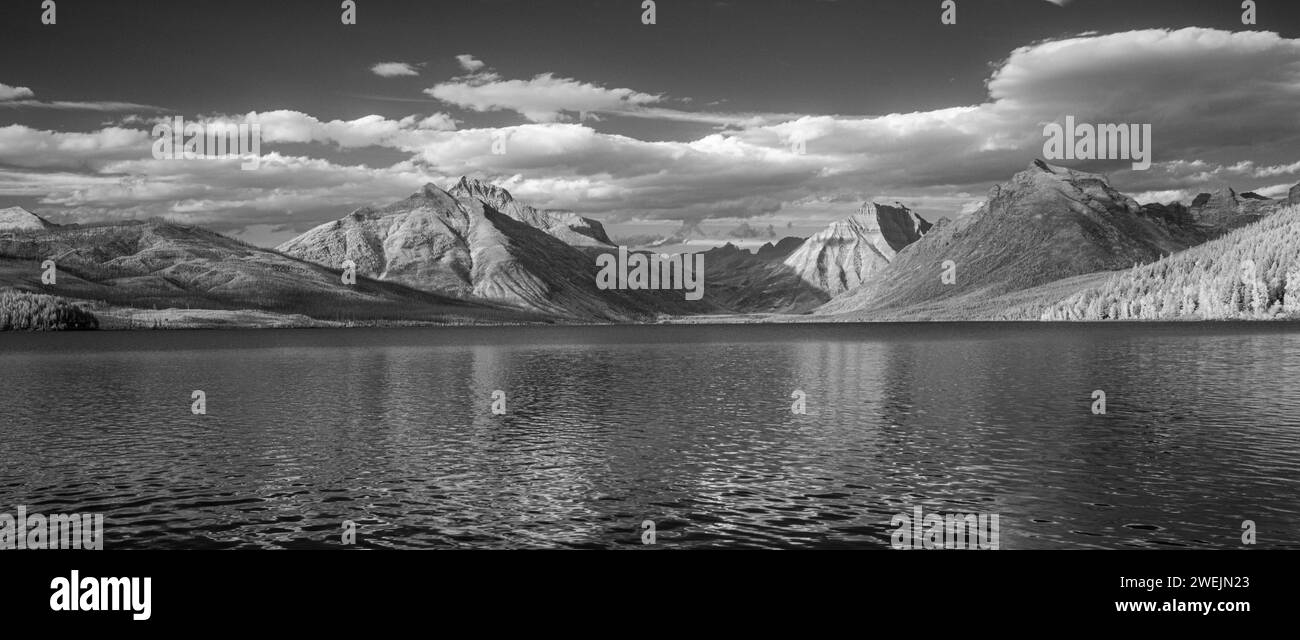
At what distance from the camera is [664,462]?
50562 millimetres

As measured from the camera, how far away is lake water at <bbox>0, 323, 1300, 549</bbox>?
3519 centimetres

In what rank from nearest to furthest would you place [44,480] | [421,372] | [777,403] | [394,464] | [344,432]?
[44,480]
[394,464]
[344,432]
[777,403]
[421,372]

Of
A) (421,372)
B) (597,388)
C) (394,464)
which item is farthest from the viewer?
(421,372)

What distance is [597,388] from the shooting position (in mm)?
100875

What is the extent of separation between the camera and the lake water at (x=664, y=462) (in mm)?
35188

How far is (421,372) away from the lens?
131m
